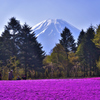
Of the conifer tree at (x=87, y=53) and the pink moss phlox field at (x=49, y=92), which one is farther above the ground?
the conifer tree at (x=87, y=53)

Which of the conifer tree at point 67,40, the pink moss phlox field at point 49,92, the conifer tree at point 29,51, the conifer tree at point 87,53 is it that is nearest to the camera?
the pink moss phlox field at point 49,92

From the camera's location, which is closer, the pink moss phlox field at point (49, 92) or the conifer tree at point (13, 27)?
the pink moss phlox field at point (49, 92)

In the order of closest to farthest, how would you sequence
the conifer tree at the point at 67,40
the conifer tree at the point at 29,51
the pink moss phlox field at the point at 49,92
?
the pink moss phlox field at the point at 49,92, the conifer tree at the point at 29,51, the conifer tree at the point at 67,40

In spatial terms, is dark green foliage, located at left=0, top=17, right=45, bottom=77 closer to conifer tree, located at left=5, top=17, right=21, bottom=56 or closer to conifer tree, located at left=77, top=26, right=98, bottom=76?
conifer tree, located at left=5, top=17, right=21, bottom=56

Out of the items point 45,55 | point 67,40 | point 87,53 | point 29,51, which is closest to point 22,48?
point 29,51

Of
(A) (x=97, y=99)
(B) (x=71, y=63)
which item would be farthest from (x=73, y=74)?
(A) (x=97, y=99)

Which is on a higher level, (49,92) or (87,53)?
(87,53)

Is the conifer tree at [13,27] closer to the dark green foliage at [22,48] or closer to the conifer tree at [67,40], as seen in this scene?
the dark green foliage at [22,48]

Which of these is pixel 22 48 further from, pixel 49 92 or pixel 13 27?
pixel 49 92

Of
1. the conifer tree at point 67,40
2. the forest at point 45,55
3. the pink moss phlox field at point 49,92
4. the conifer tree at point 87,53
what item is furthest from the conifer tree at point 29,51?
the pink moss phlox field at point 49,92

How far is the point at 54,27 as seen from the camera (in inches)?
6250

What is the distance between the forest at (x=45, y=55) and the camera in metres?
46.8

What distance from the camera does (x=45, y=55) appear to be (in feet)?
173

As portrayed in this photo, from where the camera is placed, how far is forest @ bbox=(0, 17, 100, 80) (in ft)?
153
